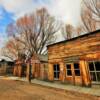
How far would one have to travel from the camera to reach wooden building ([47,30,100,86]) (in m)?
11.8

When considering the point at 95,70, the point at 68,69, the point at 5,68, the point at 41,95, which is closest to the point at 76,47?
the point at 68,69

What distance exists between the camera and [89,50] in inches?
482

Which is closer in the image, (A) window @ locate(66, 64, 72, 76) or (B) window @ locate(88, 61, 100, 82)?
(B) window @ locate(88, 61, 100, 82)

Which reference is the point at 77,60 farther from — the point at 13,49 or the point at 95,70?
the point at 13,49

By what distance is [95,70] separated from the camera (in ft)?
38.2

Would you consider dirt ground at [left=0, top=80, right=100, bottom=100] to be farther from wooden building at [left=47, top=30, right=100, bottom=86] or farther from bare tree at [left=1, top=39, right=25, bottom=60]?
bare tree at [left=1, top=39, right=25, bottom=60]

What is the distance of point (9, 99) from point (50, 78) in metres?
8.23

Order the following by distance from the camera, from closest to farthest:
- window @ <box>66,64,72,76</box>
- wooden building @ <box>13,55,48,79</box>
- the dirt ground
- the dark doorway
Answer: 1. the dirt ground
2. window @ <box>66,64,72,76</box>
3. the dark doorway
4. wooden building @ <box>13,55,48,79</box>

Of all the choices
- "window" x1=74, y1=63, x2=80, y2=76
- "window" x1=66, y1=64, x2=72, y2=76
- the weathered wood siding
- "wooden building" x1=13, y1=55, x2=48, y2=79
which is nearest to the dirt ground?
"window" x1=74, y1=63, x2=80, y2=76

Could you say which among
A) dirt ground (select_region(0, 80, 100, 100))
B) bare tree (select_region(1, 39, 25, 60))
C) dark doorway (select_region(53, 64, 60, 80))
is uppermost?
bare tree (select_region(1, 39, 25, 60))

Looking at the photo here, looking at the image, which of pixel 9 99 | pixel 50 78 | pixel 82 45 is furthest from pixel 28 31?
pixel 9 99

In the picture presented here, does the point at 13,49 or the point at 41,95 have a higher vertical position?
the point at 13,49

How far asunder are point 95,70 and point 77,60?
6.97ft

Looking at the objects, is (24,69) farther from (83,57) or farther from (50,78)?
(83,57)
